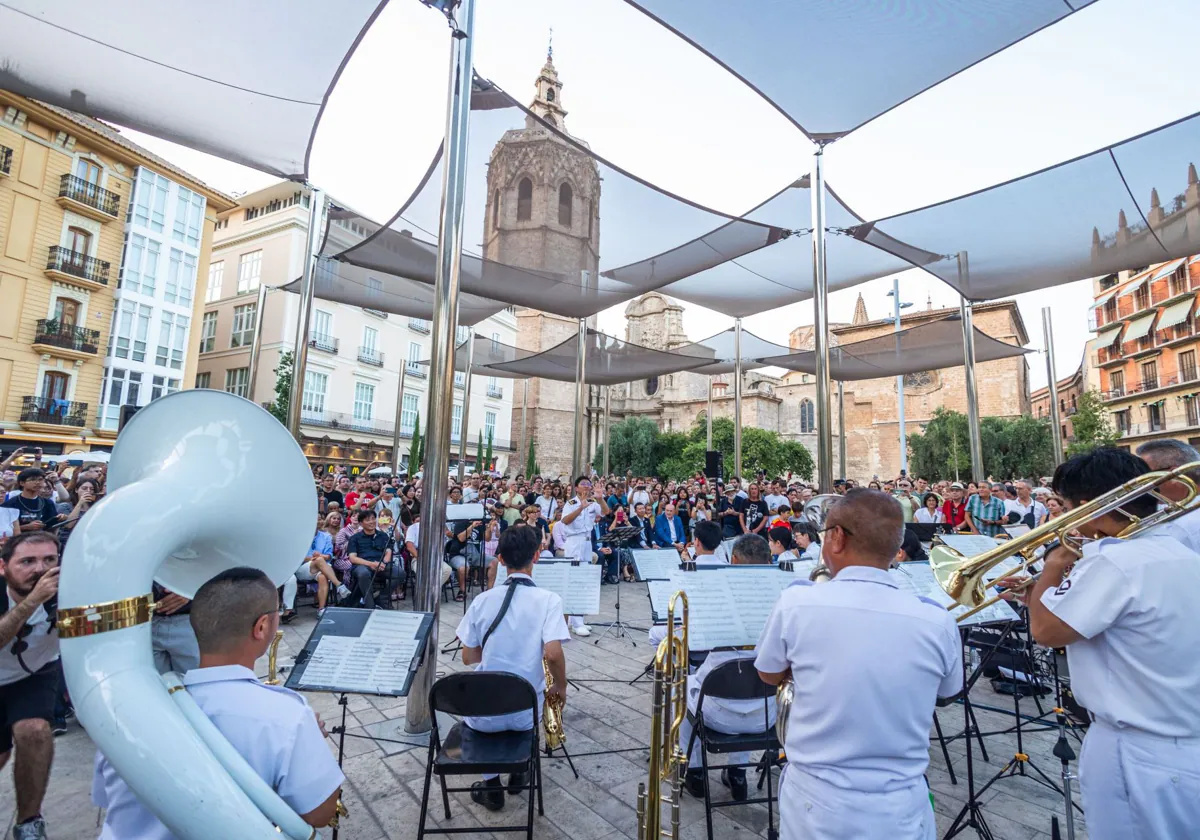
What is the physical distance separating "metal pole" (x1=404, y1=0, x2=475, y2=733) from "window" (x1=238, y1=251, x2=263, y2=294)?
3037cm

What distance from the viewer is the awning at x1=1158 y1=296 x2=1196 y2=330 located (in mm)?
31605

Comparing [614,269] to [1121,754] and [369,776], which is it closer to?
[369,776]

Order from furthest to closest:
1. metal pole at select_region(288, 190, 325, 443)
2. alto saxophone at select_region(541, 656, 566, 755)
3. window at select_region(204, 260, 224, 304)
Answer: window at select_region(204, 260, 224, 304), metal pole at select_region(288, 190, 325, 443), alto saxophone at select_region(541, 656, 566, 755)

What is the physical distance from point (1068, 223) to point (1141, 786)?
27.1 feet

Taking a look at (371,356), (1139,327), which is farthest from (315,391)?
(1139,327)

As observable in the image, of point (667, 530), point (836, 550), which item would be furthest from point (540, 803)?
point (667, 530)

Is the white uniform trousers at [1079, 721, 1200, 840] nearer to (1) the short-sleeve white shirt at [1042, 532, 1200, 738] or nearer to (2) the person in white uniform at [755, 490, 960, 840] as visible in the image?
(1) the short-sleeve white shirt at [1042, 532, 1200, 738]

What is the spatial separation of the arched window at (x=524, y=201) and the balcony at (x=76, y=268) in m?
20.8

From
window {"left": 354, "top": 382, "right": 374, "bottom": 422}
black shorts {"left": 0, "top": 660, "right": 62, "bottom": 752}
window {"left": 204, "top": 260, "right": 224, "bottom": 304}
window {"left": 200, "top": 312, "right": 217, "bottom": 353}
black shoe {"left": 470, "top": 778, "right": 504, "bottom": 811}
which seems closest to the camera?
black shorts {"left": 0, "top": 660, "right": 62, "bottom": 752}

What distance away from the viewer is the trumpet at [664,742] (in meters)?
1.94

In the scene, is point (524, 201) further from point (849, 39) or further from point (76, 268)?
point (76, 268)

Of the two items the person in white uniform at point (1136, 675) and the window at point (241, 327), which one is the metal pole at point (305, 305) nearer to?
the person in white uniform at point (1136, 675)

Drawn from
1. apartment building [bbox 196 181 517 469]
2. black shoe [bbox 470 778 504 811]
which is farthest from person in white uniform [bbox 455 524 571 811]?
apartment building [bbox 196 181 517 469]

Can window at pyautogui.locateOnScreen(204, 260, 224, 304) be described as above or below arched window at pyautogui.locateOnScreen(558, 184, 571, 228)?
above
